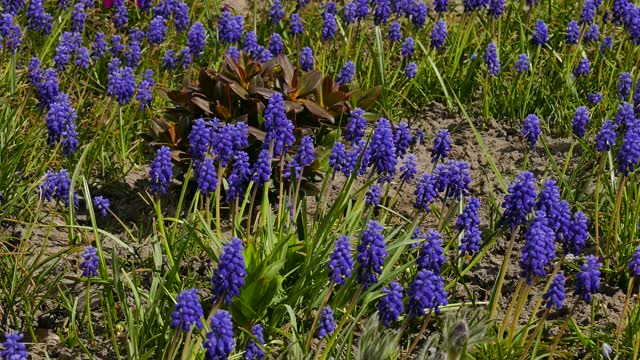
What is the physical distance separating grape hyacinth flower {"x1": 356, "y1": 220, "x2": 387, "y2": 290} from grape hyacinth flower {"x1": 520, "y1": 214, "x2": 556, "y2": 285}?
23.5 inches

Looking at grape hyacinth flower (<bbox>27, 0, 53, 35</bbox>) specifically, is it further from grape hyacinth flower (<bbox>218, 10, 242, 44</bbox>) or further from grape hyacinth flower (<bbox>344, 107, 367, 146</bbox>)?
grape hyacinth flower (<bbox>344, 107, 367, 146</bbox>)

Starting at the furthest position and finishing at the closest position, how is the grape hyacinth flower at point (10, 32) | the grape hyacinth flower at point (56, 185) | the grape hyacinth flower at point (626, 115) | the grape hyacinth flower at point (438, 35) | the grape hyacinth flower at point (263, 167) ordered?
the grape hyacinth flower at point (438, 35)
the grape hyacinth flower at point (10, 32)
the grape hyacinth flower at point (626, 115)
the grape hyacinth flower at point (56, 185)
the grape hyacinth flower at point (263, 167)

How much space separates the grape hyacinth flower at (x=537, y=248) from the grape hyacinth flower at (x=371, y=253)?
597 millimetres

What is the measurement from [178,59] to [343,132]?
1.53 meters

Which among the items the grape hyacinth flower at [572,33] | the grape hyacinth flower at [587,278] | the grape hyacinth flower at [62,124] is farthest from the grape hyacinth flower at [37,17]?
the grape hyacinth flower at [587,278]

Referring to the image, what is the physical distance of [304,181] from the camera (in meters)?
6.09

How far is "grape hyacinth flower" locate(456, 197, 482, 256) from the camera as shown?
190 inches

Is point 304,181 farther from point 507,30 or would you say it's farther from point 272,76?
point 507,30

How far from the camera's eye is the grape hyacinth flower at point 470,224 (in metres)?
4.82

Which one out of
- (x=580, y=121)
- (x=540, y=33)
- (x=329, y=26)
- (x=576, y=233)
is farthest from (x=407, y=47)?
(x=576, y=233)

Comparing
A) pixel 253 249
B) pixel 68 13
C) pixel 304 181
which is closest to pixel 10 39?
pixel 68 13

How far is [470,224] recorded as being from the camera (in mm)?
4898

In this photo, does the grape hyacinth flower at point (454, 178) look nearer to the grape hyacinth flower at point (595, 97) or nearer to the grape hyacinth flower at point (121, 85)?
the grape hyacinth flower at point (121, 85)

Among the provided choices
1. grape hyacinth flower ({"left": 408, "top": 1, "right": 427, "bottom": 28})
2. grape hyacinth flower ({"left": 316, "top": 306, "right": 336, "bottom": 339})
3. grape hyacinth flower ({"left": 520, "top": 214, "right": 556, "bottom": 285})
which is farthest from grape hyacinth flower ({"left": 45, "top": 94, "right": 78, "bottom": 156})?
grape hyacinth flower ({"left": 408, "top": 1, "right": 427, "bottom": 28})
